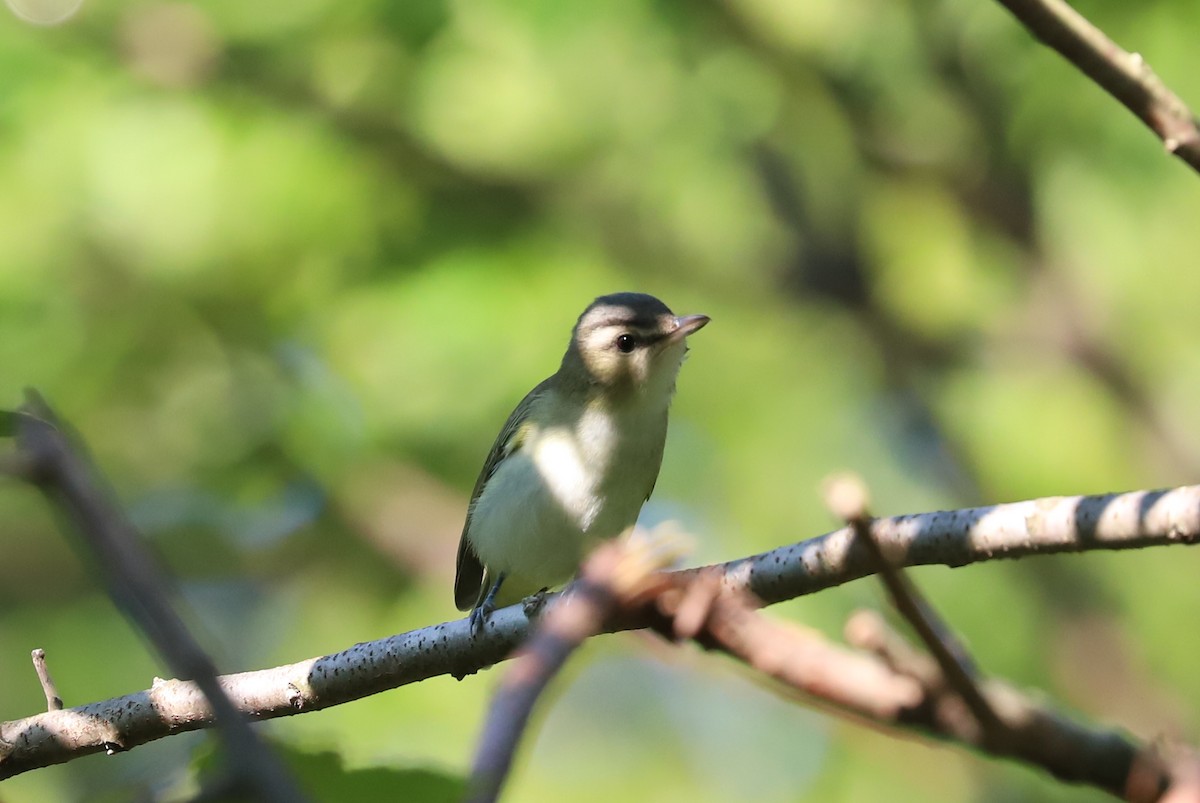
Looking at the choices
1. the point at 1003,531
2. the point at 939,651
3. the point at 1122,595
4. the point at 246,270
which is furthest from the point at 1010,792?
the point at 939,651

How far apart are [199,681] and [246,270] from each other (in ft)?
19.6

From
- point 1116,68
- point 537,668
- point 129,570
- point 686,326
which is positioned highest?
point 686,326

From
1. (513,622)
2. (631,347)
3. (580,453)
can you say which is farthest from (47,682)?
(631,347)

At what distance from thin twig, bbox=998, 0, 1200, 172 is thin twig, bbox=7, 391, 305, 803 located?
168cm

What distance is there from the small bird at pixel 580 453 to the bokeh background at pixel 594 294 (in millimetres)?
952

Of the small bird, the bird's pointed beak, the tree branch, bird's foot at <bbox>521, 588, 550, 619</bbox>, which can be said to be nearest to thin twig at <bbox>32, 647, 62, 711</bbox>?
the tree branch

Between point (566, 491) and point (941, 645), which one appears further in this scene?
point (566, 491)

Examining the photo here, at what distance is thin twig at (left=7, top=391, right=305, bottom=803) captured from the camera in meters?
0.82

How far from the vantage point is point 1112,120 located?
6777mm

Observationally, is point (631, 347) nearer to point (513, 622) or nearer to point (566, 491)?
point (566, 491)

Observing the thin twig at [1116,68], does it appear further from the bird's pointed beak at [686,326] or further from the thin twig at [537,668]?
the bird's pointed beak at [686,326]

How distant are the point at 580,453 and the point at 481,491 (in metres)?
0.75

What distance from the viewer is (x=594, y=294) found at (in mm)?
7113

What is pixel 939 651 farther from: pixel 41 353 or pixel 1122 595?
pixel 1122 595
